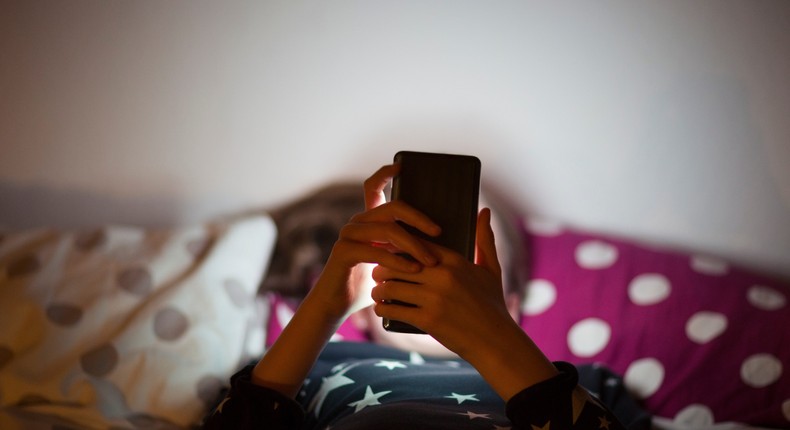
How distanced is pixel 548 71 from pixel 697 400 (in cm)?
63

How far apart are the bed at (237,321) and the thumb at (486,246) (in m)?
0.53

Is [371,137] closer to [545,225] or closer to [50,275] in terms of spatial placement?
[545,225]

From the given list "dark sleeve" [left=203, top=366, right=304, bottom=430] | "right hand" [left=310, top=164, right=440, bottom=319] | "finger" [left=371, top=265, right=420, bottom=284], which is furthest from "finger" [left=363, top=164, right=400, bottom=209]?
"dark sleeve" [left=203, top=366, right=304, bottom=430]

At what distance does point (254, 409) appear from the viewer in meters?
0.71

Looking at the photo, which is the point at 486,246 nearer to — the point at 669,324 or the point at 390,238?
the point at 390,238

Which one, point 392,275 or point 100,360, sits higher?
point 392,275

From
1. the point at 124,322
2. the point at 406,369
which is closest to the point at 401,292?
the point at 406,369

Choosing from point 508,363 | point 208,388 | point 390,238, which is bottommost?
point 208,388

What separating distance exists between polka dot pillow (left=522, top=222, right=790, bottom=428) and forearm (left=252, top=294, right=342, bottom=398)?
567mm

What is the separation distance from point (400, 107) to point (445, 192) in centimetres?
68

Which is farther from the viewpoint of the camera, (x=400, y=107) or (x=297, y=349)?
(x=400, y=107)

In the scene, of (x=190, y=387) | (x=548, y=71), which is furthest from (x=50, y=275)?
(x=548, y=71)

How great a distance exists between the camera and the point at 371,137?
1.37m

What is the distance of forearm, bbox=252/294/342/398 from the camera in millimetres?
708
